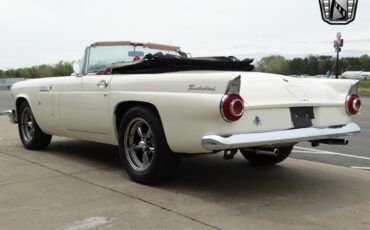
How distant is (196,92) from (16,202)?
1920 mm

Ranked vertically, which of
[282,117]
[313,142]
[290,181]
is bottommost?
[290,181]

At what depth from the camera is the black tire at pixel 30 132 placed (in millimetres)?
7545

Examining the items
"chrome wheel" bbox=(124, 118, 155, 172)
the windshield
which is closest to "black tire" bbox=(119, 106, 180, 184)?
"chrome wheel" bbox=(124, 118, 155, 172)

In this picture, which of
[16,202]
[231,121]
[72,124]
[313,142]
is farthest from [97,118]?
[313,142]

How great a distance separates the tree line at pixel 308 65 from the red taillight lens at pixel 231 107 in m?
2.10

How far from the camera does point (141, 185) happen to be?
5246mm

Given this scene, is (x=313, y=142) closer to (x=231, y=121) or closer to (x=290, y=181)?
(x=290, y=181)

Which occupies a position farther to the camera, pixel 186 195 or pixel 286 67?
pixel 286 67

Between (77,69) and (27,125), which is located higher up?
(77,69)

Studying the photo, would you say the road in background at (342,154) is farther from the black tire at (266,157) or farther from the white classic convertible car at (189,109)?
the white classic convertible car at (189,109)

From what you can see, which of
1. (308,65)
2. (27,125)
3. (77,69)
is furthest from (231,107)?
(308,65)

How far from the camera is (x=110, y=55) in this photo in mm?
6902

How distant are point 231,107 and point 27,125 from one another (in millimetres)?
4448

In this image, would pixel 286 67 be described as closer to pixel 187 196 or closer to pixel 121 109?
pixel 121 109
